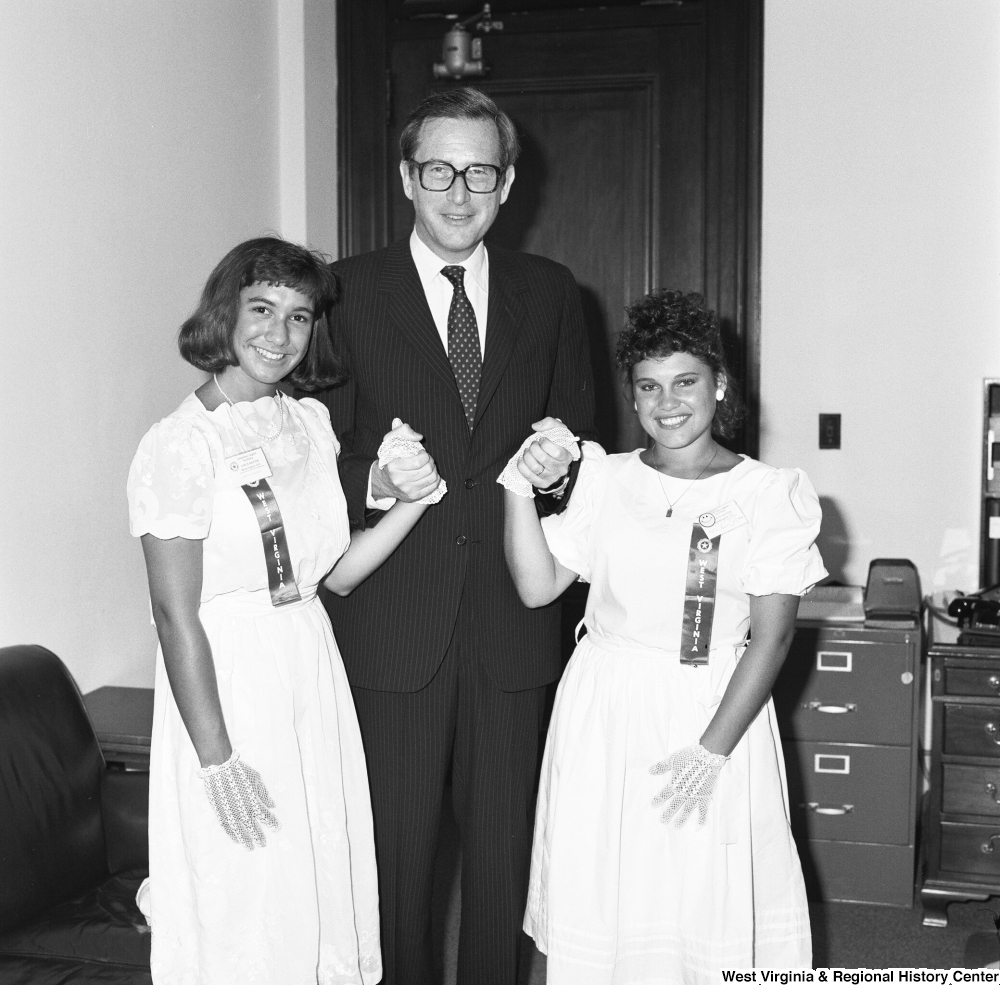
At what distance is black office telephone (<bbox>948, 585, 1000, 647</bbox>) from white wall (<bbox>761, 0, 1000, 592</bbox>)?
39 centimetres

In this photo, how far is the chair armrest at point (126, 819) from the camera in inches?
89.4

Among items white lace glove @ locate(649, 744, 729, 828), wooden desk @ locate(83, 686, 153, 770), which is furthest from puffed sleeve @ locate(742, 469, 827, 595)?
wooden desk @ locate(83, 686, 153, 770)

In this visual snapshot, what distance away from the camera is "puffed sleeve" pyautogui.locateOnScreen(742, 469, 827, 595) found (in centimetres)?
175

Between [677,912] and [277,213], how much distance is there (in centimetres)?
245

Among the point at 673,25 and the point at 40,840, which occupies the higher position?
the point at 673,25

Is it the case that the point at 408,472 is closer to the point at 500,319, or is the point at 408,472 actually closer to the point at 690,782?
the point at 500,319

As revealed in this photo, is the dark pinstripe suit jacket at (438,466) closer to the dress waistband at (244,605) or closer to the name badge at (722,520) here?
the dress waistband at (244,605)

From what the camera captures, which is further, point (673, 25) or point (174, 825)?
point (673, 25)

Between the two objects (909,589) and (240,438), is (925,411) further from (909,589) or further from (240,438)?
(240,438)

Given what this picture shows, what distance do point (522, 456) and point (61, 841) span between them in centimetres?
115

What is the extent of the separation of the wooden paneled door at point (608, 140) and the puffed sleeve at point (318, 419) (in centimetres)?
169

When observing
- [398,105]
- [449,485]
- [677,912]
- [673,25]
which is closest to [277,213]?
[398,105]

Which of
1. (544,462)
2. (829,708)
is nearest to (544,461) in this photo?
(544,462)

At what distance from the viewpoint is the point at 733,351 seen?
11.3 ft
